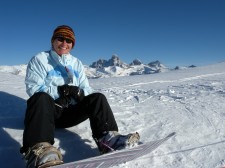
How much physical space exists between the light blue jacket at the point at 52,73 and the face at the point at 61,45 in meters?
0.05

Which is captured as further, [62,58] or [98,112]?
[62,58]

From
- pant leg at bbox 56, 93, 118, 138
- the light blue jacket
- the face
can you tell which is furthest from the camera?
the face

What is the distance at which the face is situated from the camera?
3732mm

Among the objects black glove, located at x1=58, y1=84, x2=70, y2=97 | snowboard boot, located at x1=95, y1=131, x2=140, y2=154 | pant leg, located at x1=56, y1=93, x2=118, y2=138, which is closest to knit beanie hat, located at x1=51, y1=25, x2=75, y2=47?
black glove, located at x1=58, y1=84, x2=70, y2=97

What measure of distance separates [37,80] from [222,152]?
2.22 meters

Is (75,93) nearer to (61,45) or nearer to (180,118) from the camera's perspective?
(61,45)

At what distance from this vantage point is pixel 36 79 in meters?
3.42

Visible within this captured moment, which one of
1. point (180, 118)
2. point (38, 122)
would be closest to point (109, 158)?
point (38, 122)

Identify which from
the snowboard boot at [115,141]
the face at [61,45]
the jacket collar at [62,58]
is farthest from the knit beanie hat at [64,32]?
the snowboard boot at [115,141]

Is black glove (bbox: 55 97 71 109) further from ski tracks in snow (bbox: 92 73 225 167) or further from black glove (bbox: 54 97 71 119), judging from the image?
ski tracks in snow (bbox: 92 73 225 167)

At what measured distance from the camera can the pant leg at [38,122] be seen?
2.72 meters

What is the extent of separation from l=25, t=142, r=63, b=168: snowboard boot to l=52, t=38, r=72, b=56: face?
142 cm

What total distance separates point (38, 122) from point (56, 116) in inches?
27.4

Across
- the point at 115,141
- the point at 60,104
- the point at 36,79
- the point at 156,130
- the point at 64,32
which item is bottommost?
the point at 156,130
